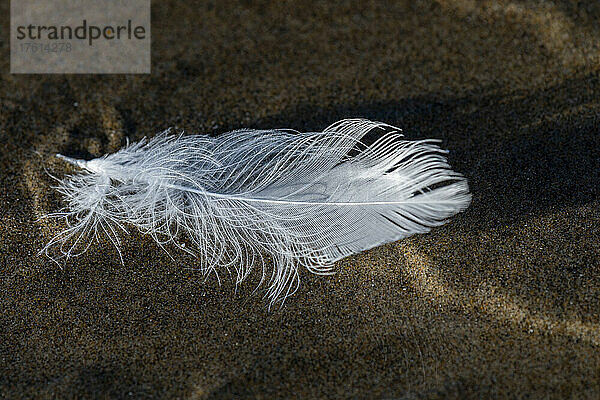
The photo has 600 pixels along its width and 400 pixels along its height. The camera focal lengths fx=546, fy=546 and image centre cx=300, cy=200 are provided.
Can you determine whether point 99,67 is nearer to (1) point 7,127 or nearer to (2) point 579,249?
(1) point 7,127

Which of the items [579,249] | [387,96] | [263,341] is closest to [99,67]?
[387,96]

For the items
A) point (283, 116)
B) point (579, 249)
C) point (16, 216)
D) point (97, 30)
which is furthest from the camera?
point (97, 30)

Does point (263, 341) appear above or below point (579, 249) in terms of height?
below

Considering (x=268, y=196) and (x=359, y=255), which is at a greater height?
(x=268, y=196)

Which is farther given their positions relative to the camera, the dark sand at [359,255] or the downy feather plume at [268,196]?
the downy feather plume at [268,196]

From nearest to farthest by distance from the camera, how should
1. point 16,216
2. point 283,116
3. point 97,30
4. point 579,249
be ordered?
point 579,249 → point 16,216 → point 283,116 → point 97,30
